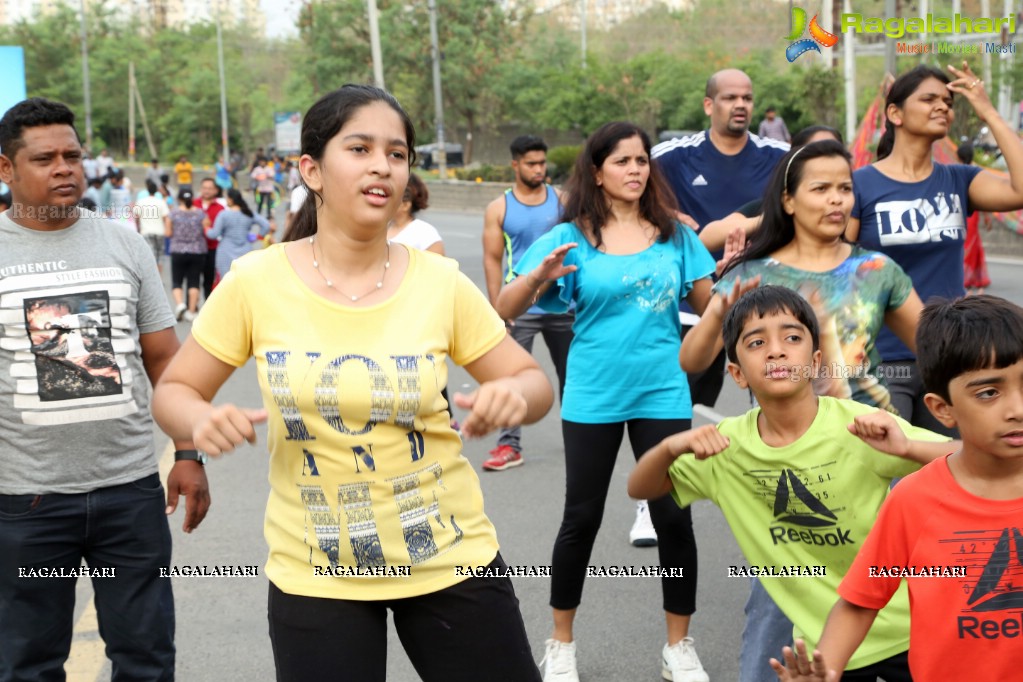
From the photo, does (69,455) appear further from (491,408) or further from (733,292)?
(733,292)

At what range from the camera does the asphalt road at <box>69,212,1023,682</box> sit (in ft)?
16.5

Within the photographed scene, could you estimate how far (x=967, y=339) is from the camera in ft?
8.88

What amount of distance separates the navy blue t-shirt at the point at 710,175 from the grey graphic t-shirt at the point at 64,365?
3.37 metres

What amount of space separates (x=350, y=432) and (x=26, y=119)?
5.86ft

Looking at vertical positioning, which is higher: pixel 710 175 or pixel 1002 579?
pixel 710 175

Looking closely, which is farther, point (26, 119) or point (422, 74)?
point (422, 74)

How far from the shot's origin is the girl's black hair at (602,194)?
5016 mm

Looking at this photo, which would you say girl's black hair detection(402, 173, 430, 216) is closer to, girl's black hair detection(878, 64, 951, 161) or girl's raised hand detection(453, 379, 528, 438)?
girl's black hair detection(878, 64, 951, 161)

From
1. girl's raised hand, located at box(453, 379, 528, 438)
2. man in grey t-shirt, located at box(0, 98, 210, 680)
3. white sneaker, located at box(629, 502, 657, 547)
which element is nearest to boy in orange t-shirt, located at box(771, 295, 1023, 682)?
girl's raised hand, located at box(453, 379, 528, 438)

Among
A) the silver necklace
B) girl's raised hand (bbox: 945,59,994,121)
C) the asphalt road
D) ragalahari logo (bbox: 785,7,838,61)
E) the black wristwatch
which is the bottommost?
the asphalt road

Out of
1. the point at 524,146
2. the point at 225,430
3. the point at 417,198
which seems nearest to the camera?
the point at 225,430

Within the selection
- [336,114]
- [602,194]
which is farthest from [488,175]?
[336,114]

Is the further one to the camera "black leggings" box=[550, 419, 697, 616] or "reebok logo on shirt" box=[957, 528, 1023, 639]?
"black leggings" box=[550, 419, 697, 616]

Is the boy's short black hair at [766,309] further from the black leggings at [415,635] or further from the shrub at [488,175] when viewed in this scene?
the shrub at [488,175]
